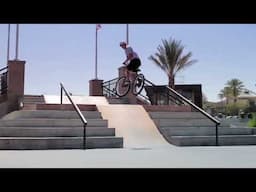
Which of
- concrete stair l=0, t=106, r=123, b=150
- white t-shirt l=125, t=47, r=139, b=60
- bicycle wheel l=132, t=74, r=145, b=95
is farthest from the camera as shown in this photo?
bicycle wheel l=132, t=74, r=145, b=95

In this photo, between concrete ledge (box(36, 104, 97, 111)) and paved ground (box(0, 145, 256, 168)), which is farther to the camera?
concrete ledge (box(36, 104, 97, 111))

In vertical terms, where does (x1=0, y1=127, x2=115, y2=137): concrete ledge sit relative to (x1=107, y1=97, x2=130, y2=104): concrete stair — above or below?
below

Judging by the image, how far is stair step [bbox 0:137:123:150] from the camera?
35.8ft

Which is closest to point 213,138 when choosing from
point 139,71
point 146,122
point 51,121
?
point 146,122

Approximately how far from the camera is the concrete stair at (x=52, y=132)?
1105 cm

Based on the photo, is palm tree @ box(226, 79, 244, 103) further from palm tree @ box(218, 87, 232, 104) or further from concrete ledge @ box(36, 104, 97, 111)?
concrete ledge @ box(36, 104, 97, 111)

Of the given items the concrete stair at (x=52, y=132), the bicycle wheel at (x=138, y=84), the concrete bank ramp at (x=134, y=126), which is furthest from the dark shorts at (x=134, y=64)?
the concrete stair at (x=52, y=132)

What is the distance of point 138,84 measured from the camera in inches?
659

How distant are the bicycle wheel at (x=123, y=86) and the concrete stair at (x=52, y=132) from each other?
3.72 m

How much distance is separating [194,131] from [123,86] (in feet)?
16.1

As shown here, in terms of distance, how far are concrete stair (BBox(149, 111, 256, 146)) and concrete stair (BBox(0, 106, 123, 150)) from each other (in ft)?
6.60

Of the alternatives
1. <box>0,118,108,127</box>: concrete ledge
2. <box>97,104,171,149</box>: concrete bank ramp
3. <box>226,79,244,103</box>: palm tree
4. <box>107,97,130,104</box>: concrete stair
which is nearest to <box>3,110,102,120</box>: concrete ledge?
<box>0,118,108,127</box>: concrete ledge

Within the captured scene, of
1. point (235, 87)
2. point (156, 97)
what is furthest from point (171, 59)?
point (235, 87)
